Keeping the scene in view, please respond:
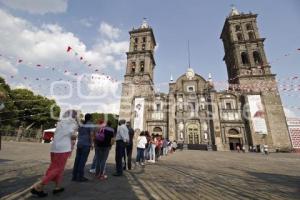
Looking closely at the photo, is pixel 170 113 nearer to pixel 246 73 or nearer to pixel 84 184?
pixel 246 73

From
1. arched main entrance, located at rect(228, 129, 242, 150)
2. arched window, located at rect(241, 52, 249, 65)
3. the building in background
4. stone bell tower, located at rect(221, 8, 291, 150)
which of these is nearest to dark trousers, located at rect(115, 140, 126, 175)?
stone bell tower, located at rect(221, 8, 291, 150)

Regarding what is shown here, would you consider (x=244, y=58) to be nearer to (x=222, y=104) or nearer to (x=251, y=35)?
(x=251, y=35)

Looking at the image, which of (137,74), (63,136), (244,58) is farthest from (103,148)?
(244,58)

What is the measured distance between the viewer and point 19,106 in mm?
29094

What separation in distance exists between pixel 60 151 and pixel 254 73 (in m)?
34.1

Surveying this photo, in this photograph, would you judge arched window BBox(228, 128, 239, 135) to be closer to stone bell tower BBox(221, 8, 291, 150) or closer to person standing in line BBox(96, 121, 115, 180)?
stone bell tower BBox(221, 8, 291, 150)

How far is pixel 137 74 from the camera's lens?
34938mm

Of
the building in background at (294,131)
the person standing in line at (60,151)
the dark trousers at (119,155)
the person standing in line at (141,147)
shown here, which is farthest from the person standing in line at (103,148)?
the building in background at (294,131)

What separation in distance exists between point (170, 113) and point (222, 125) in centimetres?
852

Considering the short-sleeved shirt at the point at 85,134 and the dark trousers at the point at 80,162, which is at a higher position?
the short-sleeved shirt at the point at 85,134

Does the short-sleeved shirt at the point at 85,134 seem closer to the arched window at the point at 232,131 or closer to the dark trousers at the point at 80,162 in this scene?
the dark trousers at the point at 80,162

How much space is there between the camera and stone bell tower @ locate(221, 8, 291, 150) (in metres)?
26.9

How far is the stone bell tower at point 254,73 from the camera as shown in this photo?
26.9 m

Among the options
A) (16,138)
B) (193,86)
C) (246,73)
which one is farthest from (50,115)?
(246,73)
